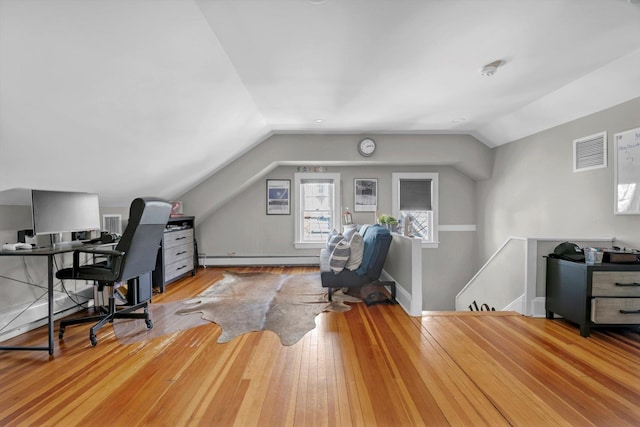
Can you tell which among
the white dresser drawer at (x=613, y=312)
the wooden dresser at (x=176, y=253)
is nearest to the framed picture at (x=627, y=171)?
the white dresser drawer at (x=613, y=312)

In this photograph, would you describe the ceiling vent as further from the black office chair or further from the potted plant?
the black office chair

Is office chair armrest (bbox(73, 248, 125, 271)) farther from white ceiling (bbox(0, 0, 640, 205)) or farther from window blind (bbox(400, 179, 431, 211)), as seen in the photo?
window blind (bbox(400, 179, 431, 211))

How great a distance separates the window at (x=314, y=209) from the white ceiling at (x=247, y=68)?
1994 mm

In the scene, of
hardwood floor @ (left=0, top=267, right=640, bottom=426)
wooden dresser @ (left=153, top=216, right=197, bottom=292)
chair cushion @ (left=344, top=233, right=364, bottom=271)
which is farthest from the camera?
wooden dresser @ (left=153, top=216, right=197, bottom=292)

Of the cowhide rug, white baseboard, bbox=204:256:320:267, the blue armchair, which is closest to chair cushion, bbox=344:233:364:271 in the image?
the blue armchair

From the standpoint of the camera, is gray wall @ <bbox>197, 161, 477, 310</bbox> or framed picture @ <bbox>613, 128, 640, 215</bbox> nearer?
framed picture @ <bbox>613, 128, 640, 215</bbox>

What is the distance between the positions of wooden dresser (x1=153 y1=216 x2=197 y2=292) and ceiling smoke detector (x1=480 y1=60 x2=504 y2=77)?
14.1 feet

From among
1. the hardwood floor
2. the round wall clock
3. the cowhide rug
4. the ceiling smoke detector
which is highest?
the ceiling smoke detector

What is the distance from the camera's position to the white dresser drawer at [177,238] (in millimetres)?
4296

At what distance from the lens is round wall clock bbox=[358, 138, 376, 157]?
17.2 ft

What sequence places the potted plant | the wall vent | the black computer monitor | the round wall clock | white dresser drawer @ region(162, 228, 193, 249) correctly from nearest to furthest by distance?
the black computer monitor < the wall vent < white dresser drawer @ region(162, 228, 193, 249) < the potted plant < the round wall clock

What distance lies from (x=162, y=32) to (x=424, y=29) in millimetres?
1866

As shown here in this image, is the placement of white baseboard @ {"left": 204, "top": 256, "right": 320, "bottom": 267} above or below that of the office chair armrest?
below

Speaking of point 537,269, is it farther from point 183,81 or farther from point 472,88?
point 183,81
